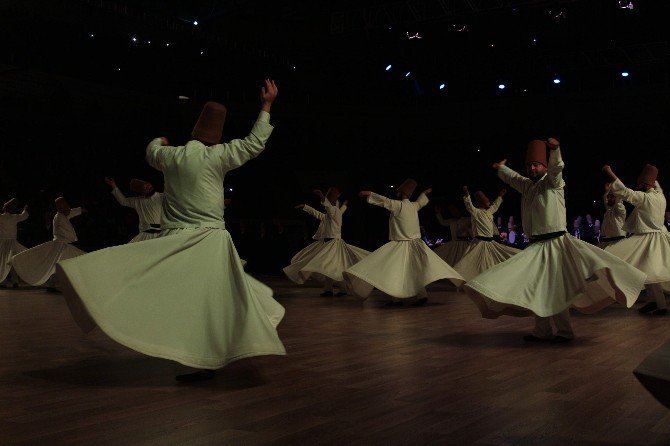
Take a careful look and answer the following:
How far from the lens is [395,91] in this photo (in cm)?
2630

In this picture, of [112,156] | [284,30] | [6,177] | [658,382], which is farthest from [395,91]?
[658,382]

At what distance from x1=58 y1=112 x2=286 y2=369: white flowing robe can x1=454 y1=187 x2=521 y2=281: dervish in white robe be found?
28.7 ft

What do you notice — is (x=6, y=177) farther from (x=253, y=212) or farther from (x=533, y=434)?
(x=533, y=434)

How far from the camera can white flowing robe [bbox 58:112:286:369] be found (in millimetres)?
4348

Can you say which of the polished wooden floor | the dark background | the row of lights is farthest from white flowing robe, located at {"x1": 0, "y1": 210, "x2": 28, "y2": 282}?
the row of lights

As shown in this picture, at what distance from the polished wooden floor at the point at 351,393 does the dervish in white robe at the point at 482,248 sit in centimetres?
588

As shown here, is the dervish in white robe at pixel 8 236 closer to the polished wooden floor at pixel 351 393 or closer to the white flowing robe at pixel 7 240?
the white flowing robe at pixel 7 240

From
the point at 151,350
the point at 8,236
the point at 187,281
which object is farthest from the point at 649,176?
the point at 8,236

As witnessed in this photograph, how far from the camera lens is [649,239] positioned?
364 inches

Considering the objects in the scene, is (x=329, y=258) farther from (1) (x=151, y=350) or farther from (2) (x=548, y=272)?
(1) (x=151, y=350)

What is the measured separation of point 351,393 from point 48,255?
1015 cm

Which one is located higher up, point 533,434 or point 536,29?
point 536,29

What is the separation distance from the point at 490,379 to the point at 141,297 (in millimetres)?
2124

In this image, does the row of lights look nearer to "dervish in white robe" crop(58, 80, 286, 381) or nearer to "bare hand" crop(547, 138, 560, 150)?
"bare hand" crop(547, 138, 560, 150)
